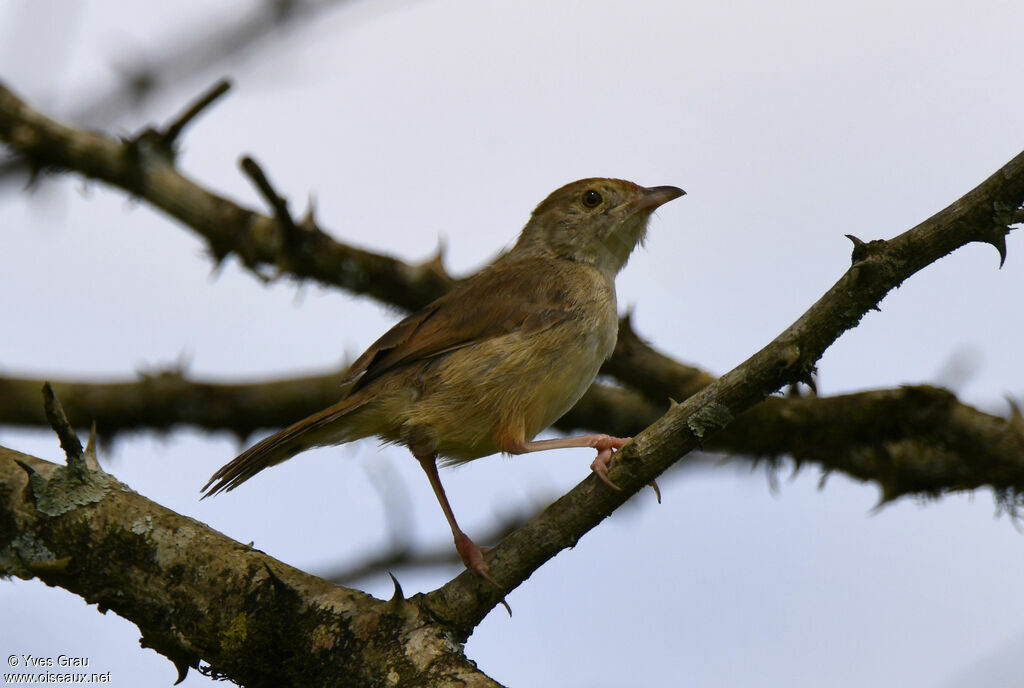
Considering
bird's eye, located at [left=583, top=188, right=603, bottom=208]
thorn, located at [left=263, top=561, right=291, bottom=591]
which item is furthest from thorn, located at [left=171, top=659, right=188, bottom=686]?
bird's eye, located at [left=583, top=188, right=603, bottom=208]

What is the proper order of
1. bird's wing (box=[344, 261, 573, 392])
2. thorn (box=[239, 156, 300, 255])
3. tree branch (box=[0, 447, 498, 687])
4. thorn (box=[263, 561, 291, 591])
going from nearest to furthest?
1. thorn (box=[263, 561, 291, 591])
2. tree branch (box=[0, 447, 498, 687])
3. bird's wing (box=[344, 261, 573, 392])
4. thorn (box=[239, 156, 300, 255])

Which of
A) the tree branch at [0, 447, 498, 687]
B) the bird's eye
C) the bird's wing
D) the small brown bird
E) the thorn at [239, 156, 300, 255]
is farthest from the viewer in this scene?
the bird's eye

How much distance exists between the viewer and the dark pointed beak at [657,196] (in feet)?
20.5

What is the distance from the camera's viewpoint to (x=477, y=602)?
381cm

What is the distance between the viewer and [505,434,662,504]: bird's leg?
3.67 metres

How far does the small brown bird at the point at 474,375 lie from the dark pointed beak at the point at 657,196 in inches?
29.2

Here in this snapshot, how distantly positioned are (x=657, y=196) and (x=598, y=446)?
A: 2.20 meters

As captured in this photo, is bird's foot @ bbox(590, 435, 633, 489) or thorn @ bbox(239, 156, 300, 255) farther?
thorn @ bbox(239, 156, 300, 255)

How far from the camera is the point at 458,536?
4535mm

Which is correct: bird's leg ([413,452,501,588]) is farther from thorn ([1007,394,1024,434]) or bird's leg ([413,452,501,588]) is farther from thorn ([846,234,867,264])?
thorn ([1007,394,1024,434])

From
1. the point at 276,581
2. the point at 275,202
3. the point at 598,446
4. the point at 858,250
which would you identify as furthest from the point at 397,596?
the point at 275,202

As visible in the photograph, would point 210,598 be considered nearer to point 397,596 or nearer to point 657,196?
point 397,596

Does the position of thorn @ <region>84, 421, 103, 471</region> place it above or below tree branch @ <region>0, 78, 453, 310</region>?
below

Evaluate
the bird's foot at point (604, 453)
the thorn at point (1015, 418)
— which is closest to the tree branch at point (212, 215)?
the bird's foot at point (604, 453)
